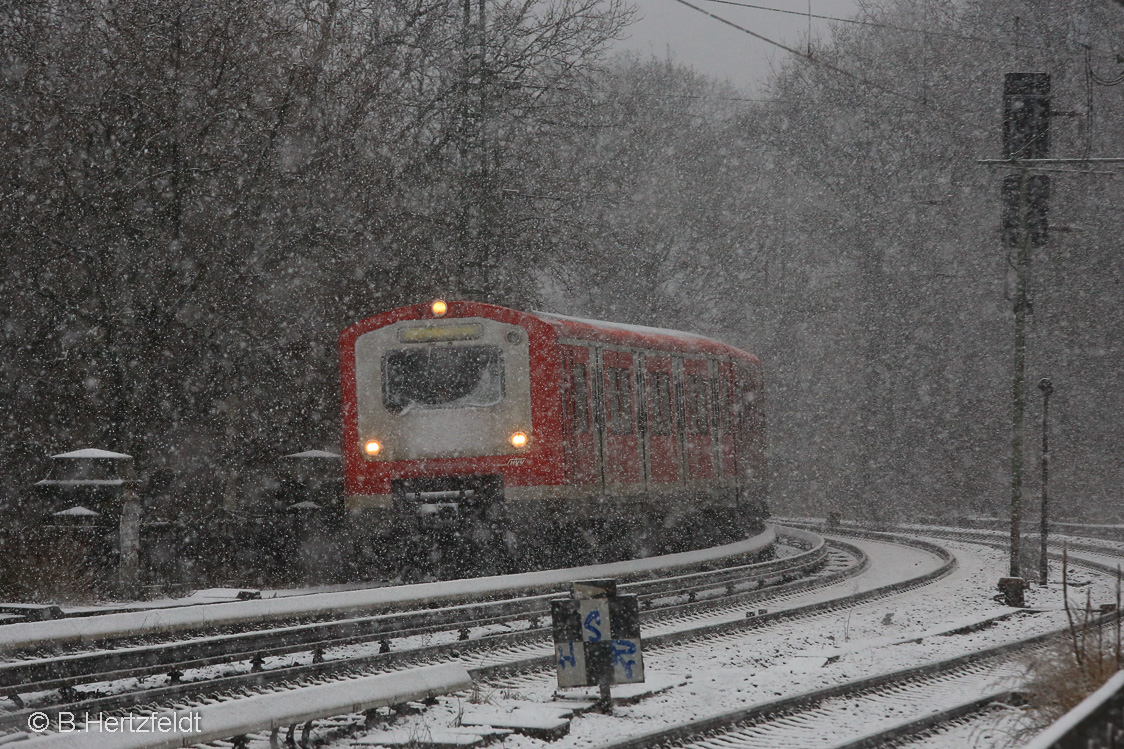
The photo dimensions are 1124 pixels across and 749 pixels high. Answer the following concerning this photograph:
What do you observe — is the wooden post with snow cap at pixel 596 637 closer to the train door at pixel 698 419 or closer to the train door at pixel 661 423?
the train door at pixel 661 423

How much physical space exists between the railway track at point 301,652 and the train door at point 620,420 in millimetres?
2884

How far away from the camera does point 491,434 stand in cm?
1569

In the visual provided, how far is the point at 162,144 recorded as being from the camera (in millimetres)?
18391

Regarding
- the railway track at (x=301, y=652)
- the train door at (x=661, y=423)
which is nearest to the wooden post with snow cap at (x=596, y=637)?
the railway track at (x=301, y=652)

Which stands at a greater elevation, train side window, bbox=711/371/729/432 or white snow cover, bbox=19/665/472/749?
train side window, bbox=711/371/729/432

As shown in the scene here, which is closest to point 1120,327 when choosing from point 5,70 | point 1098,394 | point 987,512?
point 1098,394

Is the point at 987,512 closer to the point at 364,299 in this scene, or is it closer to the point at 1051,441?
the point at 1051,441

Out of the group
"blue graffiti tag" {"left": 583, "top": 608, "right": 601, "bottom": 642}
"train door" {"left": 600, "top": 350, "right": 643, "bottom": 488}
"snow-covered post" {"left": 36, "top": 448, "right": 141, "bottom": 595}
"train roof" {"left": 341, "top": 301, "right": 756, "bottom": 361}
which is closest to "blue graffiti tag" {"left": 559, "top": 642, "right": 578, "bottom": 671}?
"blue graffiti tag" {"left": 583, "top": 608, "right": 601, "bottom": 642}

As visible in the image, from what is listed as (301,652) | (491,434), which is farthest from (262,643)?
(491,434)

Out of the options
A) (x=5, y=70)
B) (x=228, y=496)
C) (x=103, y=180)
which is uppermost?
(x=5, y=70)

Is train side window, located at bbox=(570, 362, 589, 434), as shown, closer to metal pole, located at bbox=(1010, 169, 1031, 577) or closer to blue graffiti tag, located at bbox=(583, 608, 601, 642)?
metal pole, located at bbox=(1010, 169, 1031, 577)

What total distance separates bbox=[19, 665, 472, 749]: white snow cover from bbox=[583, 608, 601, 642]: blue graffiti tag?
0.83m

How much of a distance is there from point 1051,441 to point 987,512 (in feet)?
8.60

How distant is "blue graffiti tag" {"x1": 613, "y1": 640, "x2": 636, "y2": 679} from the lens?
319 inches
